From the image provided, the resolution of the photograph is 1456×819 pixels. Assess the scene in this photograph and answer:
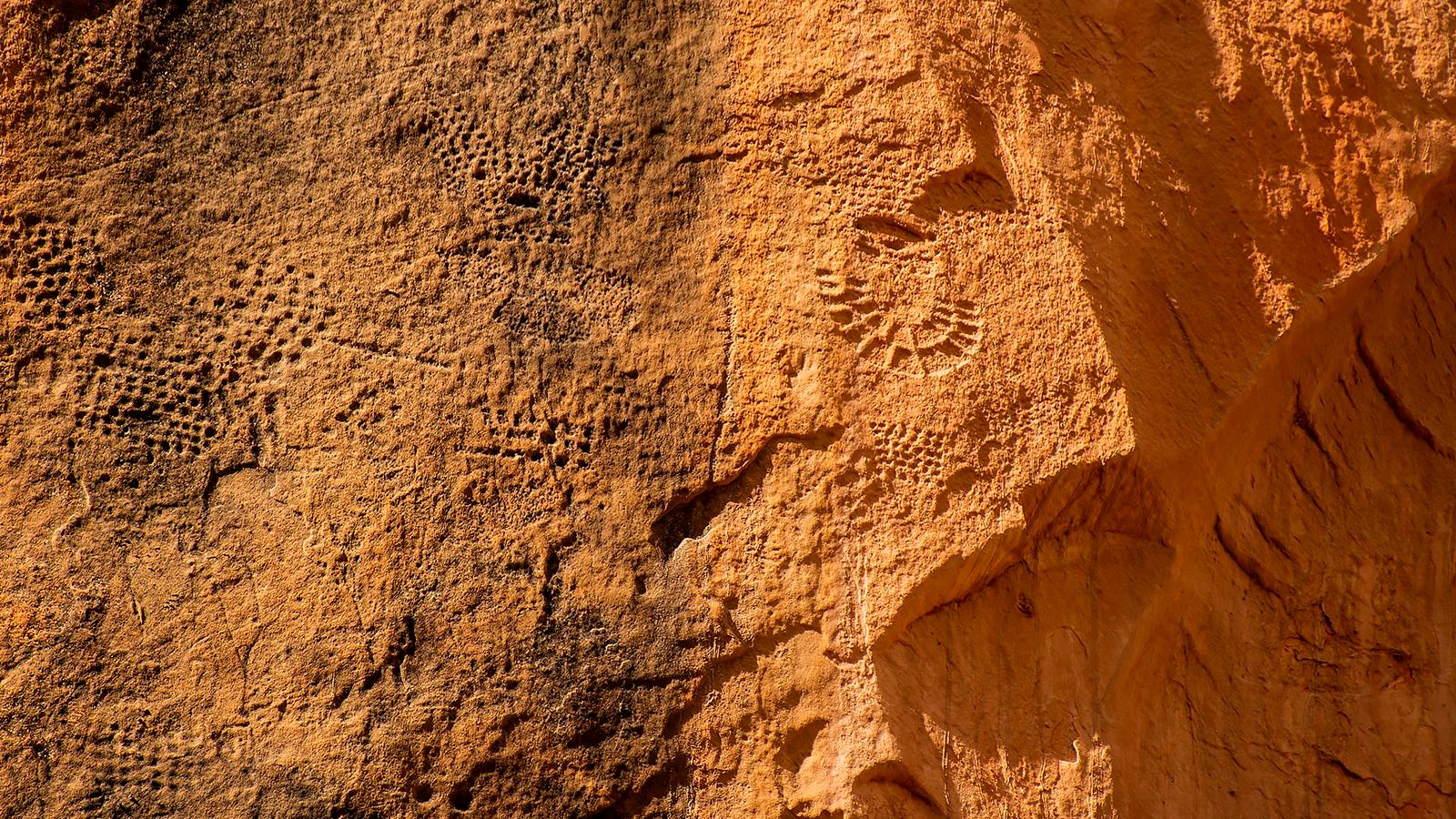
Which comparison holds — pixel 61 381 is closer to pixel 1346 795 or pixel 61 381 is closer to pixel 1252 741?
pixel 1252 741

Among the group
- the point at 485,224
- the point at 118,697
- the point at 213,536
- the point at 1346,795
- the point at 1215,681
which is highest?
the point at 485,224

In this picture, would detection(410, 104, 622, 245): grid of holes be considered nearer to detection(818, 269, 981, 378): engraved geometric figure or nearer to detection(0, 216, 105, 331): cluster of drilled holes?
detection(818, 269, 981, 378): engraved geometric figure

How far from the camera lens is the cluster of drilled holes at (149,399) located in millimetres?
2375

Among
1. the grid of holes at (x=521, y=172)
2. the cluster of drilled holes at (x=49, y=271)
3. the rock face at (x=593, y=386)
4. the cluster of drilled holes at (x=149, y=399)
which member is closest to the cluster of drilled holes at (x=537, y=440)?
the rock face at (x=593, y=386)

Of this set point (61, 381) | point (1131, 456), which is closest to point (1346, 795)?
point (1131, 456)

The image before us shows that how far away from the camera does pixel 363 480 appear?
95.1 inches

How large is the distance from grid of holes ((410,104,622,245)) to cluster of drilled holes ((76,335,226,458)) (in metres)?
0.68

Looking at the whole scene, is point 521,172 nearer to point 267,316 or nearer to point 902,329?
point 267,316

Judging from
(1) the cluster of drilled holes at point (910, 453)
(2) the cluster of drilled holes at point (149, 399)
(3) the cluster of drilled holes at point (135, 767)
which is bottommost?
(3) the cluster of drilled holes at point (135, 767)

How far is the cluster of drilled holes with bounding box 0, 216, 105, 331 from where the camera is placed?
7.75 ft

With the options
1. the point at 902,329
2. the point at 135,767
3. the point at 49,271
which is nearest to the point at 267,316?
the point at 49,271

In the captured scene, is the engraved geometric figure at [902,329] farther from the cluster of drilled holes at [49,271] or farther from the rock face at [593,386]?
the cluster of drilled holes at [49,271]

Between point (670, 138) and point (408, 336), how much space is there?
0.70 meters

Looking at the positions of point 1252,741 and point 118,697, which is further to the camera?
point 1252,741
